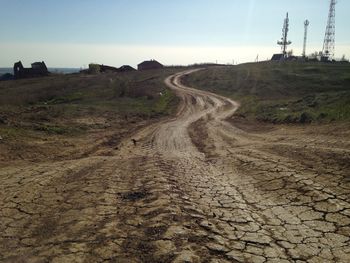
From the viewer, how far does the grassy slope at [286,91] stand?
55.2ft

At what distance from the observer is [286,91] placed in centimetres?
3553

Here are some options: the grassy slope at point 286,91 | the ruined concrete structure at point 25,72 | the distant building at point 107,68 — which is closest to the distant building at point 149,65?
the distant building at point 107,68

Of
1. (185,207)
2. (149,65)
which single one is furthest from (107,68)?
(185,207)

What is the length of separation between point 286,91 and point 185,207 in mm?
32012

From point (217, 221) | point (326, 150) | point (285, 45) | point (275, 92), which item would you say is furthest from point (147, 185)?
point (285, 45)

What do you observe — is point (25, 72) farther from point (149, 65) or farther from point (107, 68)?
point (149, 65)

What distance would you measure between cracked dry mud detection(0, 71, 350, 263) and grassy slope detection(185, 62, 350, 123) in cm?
593

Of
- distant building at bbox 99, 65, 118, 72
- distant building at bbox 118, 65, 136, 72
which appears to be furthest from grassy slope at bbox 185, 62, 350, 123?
distant building at bbox 118, 65, 136, 72

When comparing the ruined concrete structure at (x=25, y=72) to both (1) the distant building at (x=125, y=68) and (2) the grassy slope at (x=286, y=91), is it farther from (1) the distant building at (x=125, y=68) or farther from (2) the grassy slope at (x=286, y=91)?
→ (2) the grassy slope at (x=286, y=91)

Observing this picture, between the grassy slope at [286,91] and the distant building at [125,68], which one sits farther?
the distant building at [125,68]

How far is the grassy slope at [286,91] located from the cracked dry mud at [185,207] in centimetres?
593

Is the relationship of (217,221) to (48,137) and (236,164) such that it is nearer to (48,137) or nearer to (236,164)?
(236,164)

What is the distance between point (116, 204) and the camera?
20.9 ft

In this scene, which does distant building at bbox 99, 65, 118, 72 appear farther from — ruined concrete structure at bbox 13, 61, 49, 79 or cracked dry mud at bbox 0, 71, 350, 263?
cracked dry mud at bbox 0, 71, 350, 263
